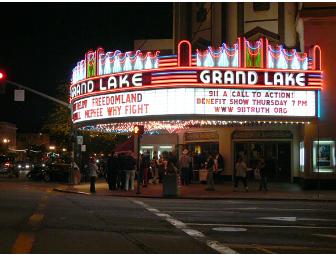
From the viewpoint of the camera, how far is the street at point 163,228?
10258 millimetres

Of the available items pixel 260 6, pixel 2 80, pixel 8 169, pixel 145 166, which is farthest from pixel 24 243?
pixel 8 169

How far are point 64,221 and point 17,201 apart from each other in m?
6.43

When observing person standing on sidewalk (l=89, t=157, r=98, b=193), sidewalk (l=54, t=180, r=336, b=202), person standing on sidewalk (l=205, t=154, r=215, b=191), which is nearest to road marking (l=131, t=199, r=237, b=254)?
sidewalk (l=54, t=180, r=336, b=202)

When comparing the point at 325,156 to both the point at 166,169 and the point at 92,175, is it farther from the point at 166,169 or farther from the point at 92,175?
the point at 92,175

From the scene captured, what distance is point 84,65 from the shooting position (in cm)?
2883

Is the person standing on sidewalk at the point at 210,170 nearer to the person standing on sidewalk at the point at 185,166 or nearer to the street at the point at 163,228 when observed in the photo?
the person standing on sidewalk at the point at 185,166

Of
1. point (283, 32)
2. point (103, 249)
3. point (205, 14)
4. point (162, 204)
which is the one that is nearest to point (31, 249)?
point (103, 249)

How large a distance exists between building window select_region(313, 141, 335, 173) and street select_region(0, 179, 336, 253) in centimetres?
753

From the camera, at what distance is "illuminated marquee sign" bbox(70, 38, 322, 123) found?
24.7 m

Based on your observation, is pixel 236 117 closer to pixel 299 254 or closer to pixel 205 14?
pixel 205 14

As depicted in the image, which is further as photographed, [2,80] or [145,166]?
[145,166]

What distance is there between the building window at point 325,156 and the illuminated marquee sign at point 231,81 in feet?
6.72

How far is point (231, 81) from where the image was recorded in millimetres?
24594

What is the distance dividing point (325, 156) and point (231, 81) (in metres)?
5.89
